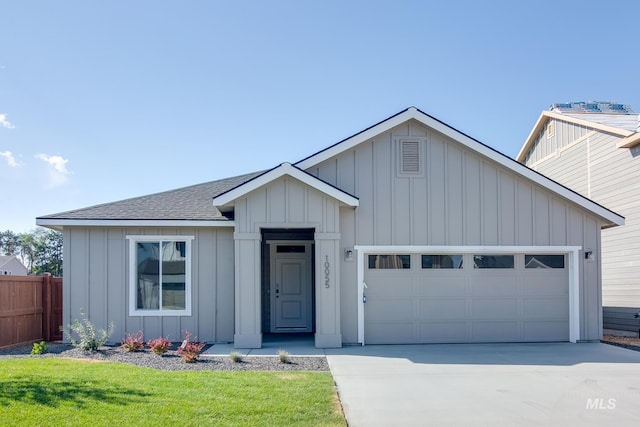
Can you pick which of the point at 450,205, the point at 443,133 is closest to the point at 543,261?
the point at 450,205

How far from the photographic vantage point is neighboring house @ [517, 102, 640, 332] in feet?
43.5

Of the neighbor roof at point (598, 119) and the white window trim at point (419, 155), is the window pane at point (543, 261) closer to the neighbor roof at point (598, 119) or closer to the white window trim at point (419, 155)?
the white window trim at point (419, 155)

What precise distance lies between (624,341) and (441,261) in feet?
16.4

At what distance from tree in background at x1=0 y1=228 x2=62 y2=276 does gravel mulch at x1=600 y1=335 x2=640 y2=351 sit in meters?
53.0

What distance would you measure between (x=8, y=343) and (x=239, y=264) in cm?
549

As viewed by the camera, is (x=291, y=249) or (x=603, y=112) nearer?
(x=291, y=249)

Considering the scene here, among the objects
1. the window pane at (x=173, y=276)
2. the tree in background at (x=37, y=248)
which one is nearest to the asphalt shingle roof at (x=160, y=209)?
the window pane at (x=173, y=276)

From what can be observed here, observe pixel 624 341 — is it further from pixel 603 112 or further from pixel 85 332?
pixel 85 332

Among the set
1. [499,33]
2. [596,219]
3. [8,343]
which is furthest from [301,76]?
[8,343]

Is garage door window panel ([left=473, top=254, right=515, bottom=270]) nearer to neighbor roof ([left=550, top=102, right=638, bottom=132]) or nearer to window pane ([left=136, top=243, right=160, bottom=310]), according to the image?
neighbor roof ([left=550, top=102, right=638, bottom=132])

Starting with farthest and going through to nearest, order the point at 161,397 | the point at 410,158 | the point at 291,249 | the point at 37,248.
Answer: the point at 37,248, the point at 291,249, the point at 410,158, the point at 161,397

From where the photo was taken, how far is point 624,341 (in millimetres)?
11805

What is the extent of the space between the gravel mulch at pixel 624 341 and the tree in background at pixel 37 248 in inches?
2088

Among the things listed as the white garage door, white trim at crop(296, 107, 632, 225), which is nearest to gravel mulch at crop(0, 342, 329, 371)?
the white garage door
